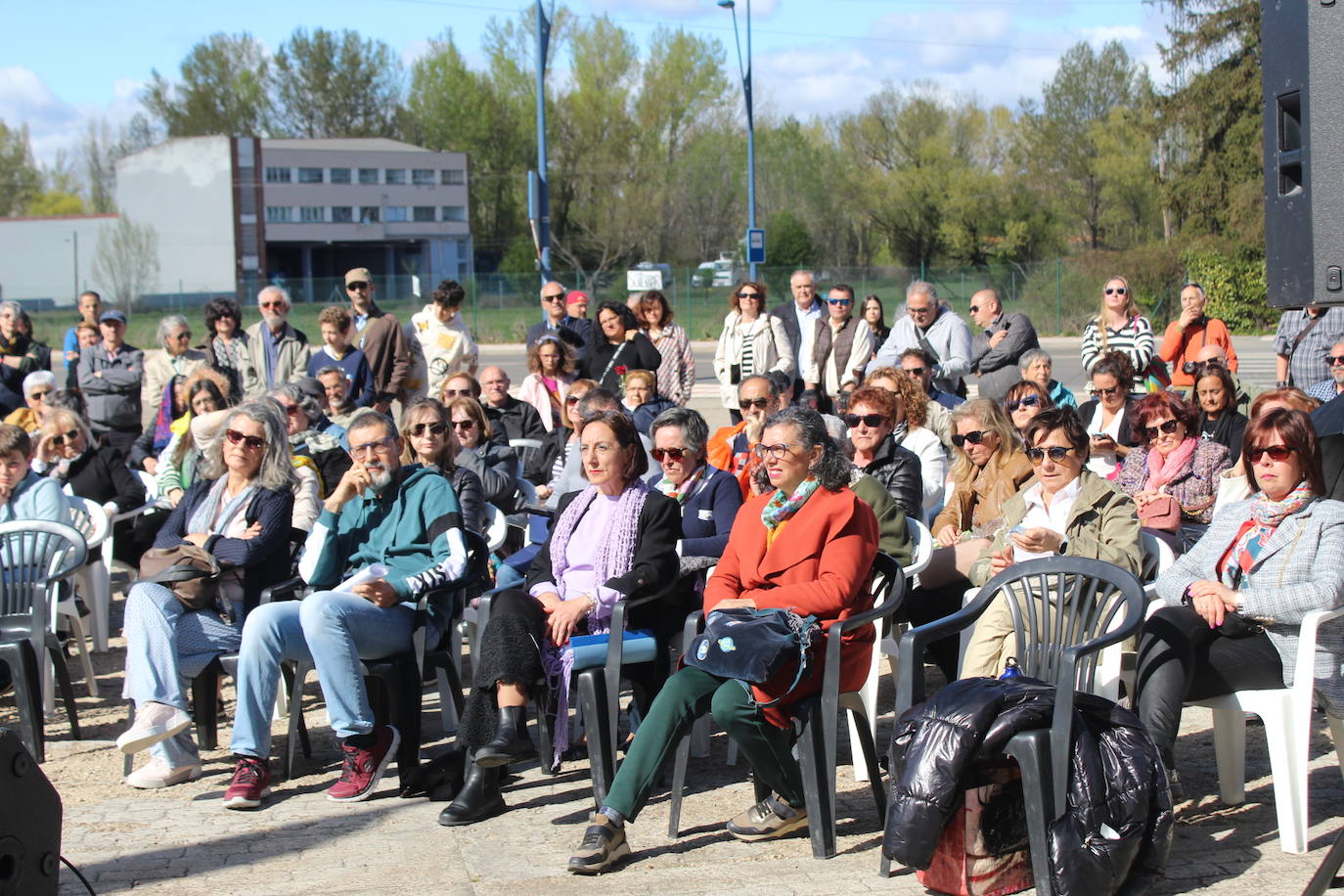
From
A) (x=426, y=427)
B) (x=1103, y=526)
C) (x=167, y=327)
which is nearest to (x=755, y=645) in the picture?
(x=1103, y=526)

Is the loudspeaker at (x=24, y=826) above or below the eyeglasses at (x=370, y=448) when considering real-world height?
below

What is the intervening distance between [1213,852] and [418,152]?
71554 millimetres

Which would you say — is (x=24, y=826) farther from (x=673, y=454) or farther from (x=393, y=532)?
(x=673, y=454)

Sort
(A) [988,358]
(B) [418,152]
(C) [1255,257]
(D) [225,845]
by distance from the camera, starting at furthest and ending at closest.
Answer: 1. (B) [418,152]
2. (C) [1255,257]
3. (A) [988,358]
4. (D) [225,845]

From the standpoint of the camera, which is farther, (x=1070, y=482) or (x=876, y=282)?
(x=876, y=282)

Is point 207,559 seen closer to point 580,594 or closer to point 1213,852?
point 580,594

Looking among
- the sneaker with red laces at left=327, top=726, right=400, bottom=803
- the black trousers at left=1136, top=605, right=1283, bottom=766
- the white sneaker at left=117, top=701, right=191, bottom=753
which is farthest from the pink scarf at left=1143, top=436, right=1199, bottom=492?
the white sneaker at left=117, top=701, right=191, bottom=753

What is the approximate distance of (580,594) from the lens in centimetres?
505

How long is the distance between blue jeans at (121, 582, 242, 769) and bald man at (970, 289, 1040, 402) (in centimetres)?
620

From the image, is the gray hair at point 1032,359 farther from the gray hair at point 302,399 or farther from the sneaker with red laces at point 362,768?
the sneaker with red laces at point 362,768

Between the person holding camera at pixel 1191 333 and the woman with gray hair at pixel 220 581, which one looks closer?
the woman with gray hair at pixel 220 581

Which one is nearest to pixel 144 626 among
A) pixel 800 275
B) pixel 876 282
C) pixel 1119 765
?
pixel 1119 765

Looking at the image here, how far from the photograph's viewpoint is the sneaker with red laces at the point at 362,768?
4.88m

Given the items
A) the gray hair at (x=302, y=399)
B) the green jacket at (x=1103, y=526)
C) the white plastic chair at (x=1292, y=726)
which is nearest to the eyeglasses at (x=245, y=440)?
the gray hair at (x=302, y=399)
